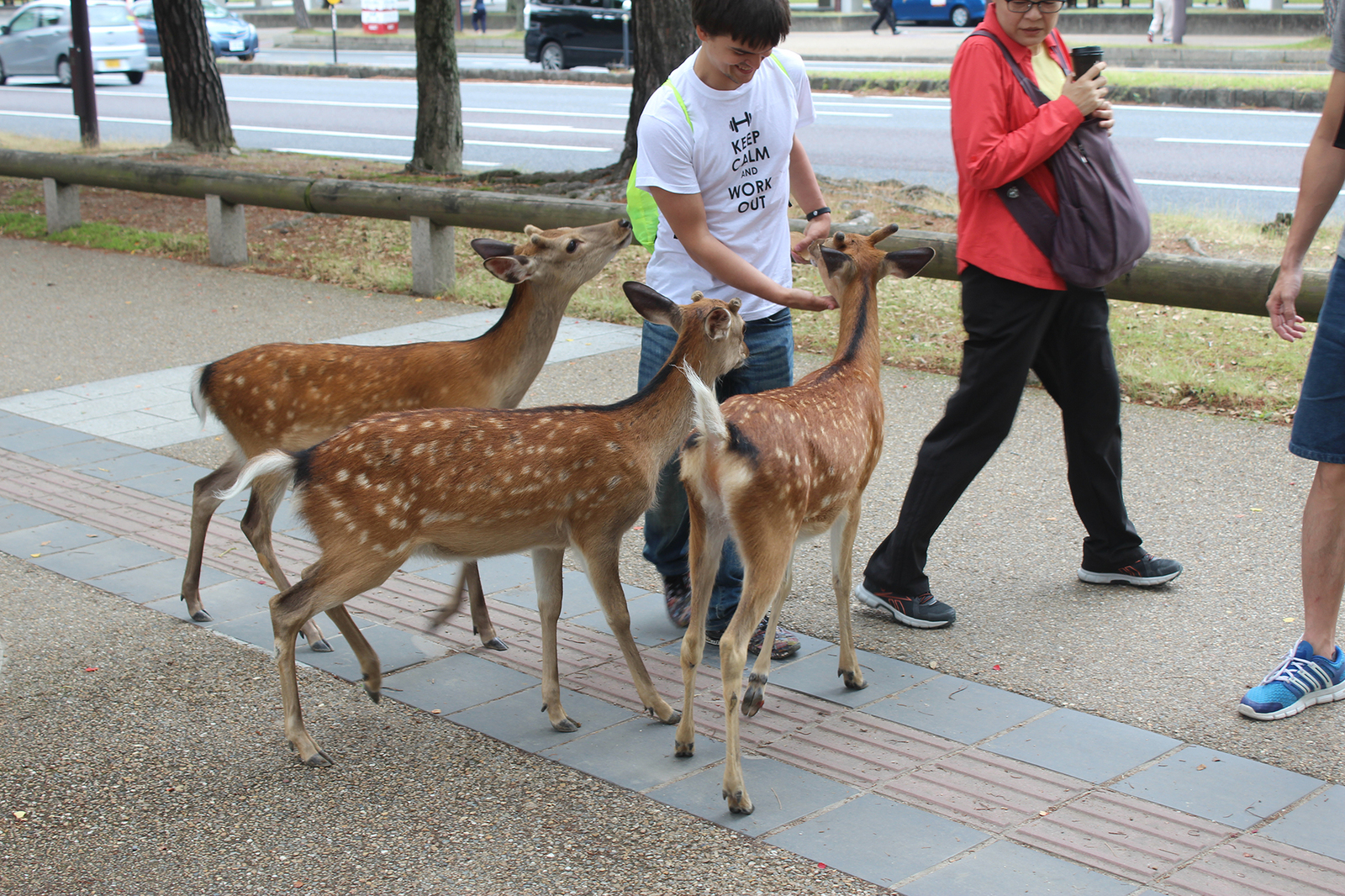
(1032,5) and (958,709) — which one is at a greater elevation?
(1032,5)

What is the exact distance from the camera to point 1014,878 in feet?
10.2

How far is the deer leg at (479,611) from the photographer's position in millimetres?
4477

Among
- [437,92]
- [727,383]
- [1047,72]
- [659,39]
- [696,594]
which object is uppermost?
[659,39]

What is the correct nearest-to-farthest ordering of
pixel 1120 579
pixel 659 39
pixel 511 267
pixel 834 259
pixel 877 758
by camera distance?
1. pixel 877 758
2. pixel 834 259
3. pixel 511 267
4. pixel 1120 579
5. pixel 659 39

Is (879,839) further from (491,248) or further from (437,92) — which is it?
(437,92)

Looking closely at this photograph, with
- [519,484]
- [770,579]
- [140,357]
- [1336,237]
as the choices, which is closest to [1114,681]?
[770,579]

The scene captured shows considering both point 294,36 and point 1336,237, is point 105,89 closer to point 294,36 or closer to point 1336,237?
point 294,36

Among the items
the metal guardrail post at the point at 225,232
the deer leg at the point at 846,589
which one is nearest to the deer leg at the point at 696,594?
the deer leg at the point at 846,589

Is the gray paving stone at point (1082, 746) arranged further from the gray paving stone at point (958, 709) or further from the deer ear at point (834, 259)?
the deer ear at point (834, 259)

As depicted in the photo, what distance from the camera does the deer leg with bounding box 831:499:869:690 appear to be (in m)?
4.11

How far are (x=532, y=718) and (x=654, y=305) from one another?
52.1 inches

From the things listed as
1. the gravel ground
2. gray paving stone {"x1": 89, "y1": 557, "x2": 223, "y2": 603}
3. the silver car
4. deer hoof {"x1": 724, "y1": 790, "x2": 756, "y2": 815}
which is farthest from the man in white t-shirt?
the silver car

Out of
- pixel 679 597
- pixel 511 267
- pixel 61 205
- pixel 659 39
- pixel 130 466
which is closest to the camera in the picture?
pixel 679 597

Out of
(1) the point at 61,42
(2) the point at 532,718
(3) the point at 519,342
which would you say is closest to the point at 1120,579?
(2) the point at 532,718
